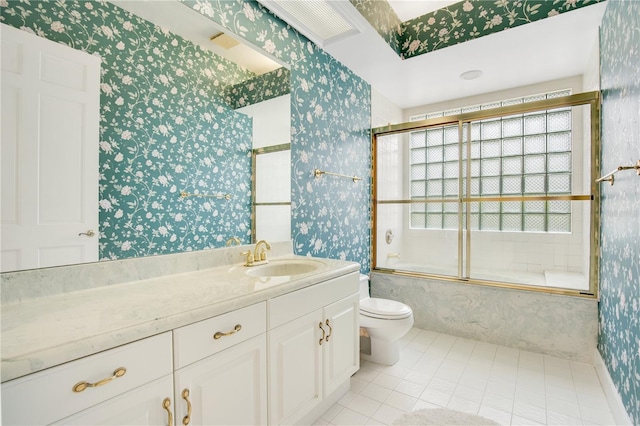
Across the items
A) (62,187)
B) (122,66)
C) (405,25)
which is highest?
(405,25)

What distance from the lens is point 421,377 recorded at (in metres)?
2.09

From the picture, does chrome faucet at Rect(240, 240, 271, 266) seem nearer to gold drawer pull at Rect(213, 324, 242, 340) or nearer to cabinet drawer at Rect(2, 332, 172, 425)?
gold drawer pull at Rect(213, 324, 242, 340)

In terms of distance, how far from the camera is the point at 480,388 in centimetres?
196

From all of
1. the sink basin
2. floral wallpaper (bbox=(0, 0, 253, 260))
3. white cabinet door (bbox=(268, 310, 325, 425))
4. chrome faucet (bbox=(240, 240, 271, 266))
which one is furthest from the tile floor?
floral wallpaper (bbox=(0, 0, 253, 260))

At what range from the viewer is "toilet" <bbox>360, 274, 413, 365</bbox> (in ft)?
7.01

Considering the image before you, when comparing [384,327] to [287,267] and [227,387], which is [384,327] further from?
[227,387]

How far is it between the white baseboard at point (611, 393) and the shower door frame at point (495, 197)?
469mm

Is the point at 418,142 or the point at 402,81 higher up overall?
the point at 402,81

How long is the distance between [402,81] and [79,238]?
2.99 m

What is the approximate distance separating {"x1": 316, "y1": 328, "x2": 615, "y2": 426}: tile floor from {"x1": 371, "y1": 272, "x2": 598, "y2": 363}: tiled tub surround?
109 millimetres

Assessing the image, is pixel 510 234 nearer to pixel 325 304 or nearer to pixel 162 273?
pixel 325 304

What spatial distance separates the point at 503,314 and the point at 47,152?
10.3ft

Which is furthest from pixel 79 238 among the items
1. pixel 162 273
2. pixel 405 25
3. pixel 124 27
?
pixel 405 25

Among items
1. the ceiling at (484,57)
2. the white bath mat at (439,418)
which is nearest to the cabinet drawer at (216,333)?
the white bath mat at (439,418)
